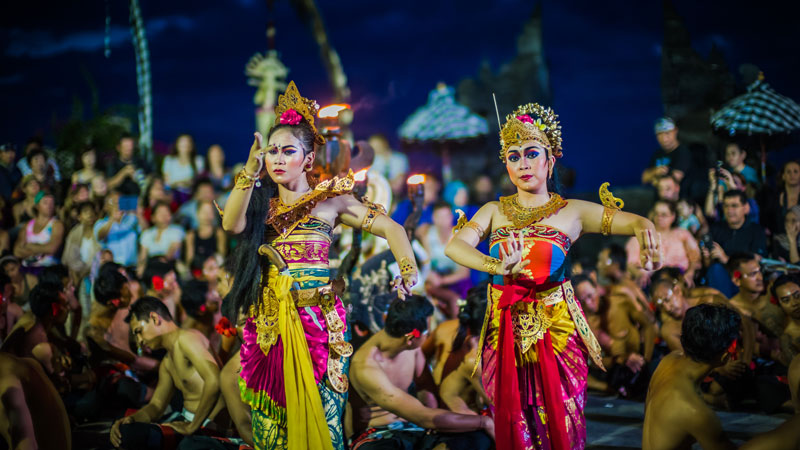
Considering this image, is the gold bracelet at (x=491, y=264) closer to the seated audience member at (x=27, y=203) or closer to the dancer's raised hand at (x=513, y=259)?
the dancer's raised hand at (x=513, y=259)

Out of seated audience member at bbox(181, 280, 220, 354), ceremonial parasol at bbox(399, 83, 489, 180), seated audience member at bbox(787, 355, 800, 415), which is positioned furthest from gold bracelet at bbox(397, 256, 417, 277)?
ceremonial parasol at bbox(399, 83, 489, 180)

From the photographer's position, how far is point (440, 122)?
15125 millimetres

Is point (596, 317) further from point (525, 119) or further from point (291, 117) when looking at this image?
point (291, 117)

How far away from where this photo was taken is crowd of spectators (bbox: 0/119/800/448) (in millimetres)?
4773

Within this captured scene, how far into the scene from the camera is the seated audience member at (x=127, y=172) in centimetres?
897

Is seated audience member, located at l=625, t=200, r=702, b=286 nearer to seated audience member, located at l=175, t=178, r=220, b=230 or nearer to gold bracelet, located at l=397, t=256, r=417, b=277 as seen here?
gold bracelet, located at l=397, t=256, r=417, b=277

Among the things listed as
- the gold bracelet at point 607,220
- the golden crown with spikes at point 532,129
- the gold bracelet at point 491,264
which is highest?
the golden crown with spikes at point 532,129

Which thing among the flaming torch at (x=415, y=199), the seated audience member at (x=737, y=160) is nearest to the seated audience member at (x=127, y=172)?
the flaming torch at (x=415, y=199)

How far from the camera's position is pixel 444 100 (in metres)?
15.1

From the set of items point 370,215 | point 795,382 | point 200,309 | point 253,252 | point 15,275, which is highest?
point 370,215

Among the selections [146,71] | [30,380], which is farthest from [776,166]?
[146,71]

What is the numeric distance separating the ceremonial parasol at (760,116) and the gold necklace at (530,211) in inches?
197

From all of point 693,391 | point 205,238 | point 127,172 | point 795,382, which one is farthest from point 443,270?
point 795,382

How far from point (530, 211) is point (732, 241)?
13.2 ft
